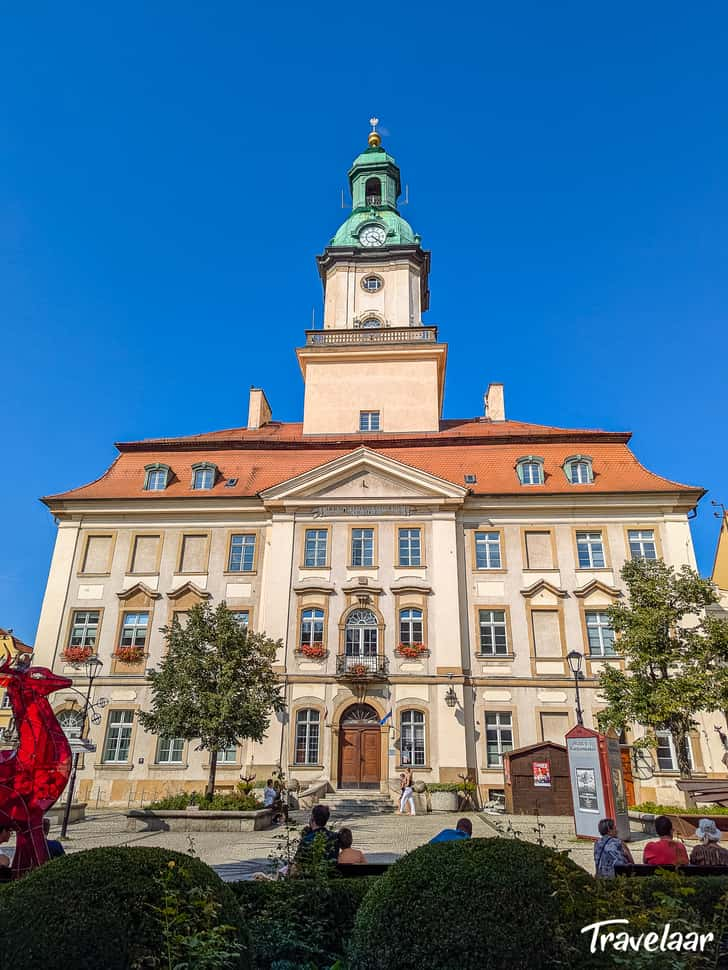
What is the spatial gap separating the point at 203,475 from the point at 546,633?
16.5 m

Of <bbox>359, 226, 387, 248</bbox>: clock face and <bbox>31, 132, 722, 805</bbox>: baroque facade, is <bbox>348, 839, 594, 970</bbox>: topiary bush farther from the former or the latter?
<bbox>359, 226, 387, 248</bbox>: clock face

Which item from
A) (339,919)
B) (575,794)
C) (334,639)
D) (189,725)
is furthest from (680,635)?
(339,919)

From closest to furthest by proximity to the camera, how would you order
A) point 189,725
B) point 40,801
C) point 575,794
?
point 40,801
point 575,794
point 189,725

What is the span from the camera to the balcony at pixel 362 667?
90.1 feet

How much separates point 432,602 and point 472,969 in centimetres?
2444

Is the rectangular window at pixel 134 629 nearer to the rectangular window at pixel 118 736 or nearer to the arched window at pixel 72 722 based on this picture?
the rectangular window at pixel 118 736

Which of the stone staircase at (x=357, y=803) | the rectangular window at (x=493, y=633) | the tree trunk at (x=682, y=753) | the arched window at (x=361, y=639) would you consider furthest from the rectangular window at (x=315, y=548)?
the tree trunk at (x=682, y=753)

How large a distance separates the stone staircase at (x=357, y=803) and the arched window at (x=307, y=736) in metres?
1.65

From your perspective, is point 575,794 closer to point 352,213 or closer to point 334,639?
point 334,639

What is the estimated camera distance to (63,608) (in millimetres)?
30234

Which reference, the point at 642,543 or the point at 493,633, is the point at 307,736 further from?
the point at 642,543

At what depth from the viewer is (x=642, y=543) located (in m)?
29.8

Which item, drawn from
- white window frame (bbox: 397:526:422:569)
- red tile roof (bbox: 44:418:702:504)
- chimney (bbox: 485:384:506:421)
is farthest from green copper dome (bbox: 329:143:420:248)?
white window frame (bbox: 397:526:422:569)

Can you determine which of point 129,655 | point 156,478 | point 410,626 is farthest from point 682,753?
point 156,478
